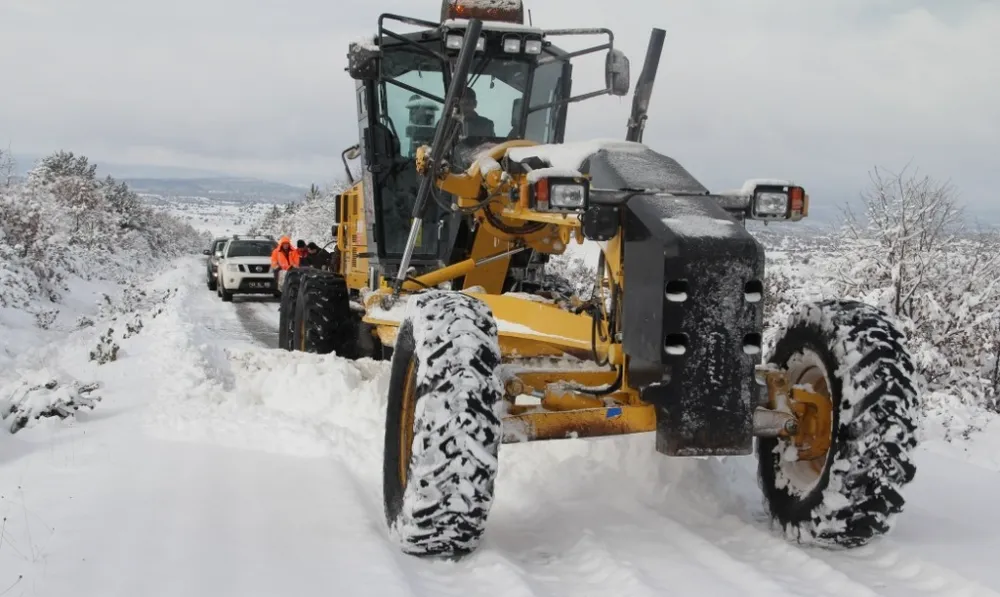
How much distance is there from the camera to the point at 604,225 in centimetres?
420

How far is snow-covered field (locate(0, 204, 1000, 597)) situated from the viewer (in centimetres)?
360

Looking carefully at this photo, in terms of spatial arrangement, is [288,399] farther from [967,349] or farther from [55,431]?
[967,349]

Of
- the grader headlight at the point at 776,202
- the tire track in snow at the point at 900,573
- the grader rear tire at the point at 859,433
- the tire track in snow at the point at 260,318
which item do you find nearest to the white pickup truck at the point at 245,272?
the tire track in snow at the point at 260,318

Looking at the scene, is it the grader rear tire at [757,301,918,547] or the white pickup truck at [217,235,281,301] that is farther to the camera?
the white pickup truck at [217,235,281,301]

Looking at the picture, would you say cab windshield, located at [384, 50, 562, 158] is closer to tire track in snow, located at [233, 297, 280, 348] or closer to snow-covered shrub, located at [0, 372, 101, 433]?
snow-covered shrub, located at [0, 372, 101, 433]

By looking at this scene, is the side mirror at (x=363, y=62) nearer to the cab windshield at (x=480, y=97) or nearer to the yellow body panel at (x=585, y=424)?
the cab windshield at (x=480, y=97)

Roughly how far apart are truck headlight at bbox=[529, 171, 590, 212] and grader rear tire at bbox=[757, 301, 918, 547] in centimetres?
132

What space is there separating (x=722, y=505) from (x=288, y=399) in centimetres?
349

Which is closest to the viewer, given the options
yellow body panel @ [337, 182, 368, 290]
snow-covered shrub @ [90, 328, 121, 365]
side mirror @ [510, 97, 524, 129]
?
side mirror @ [510, 97, 524, 129]

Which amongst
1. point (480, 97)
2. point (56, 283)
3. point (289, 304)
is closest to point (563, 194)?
point (480, 97)

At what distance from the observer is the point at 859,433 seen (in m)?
3.92

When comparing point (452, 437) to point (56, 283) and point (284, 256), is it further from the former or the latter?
point (56, 283)

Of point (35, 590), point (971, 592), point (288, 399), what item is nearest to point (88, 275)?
point (288, 399)

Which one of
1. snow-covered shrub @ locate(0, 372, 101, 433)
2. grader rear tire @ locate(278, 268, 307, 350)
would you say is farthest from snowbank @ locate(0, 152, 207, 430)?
grader rear tire @ locate(278, 268, 307, 350)
